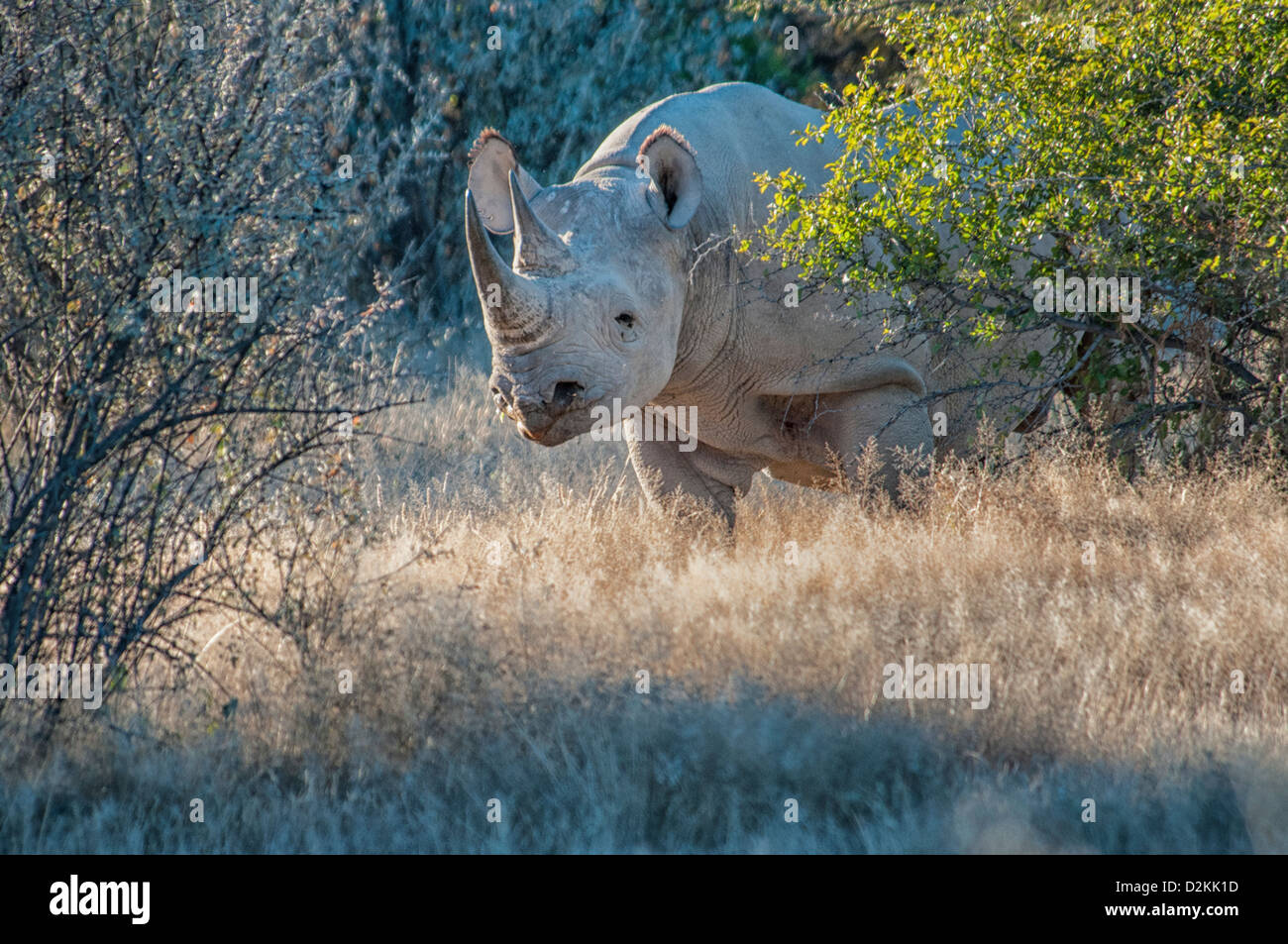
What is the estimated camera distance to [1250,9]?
217 inches

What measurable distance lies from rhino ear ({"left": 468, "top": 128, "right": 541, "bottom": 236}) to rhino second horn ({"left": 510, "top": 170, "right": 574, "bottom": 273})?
0.75 m

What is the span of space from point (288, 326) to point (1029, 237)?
2.93 metres

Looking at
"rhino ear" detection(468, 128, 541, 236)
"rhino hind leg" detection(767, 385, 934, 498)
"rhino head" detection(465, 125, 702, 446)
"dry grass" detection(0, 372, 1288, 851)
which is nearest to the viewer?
"dry grass" detection(0, 372, 1288, 851)

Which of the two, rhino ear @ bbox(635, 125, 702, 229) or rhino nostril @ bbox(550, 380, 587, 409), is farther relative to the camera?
rhino ear @ bbox(635, 125, 702, 229)

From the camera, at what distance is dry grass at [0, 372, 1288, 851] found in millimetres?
4117

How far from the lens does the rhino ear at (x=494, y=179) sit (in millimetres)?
6354

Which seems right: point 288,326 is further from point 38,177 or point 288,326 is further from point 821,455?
point 821,455

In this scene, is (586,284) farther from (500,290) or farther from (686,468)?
(686,468)

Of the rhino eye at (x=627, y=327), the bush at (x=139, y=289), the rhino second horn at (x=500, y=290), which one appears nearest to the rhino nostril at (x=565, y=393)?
the rhino second horn at (x=500, y=290)

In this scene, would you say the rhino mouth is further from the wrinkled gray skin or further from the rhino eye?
the rhino eye

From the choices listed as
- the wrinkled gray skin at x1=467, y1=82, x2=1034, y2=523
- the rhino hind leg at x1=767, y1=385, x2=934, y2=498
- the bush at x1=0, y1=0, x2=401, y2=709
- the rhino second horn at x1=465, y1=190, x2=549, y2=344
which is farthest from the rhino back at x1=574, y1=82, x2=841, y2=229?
the bush at x1=0, y1=0, x2=401, y2=709

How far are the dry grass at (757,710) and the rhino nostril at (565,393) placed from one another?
766mm

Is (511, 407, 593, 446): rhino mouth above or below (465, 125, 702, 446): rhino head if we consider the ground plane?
below
